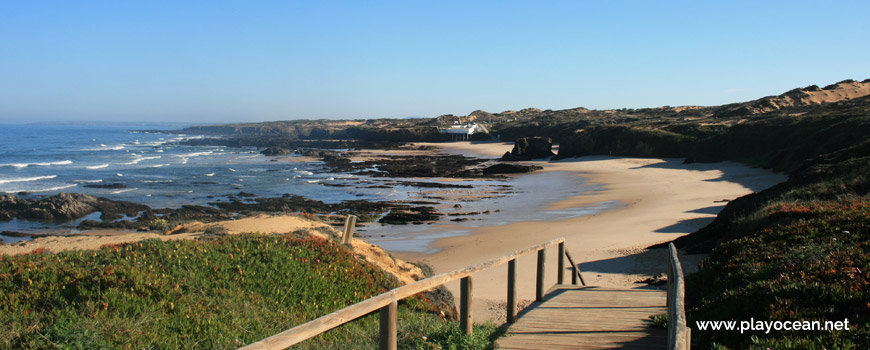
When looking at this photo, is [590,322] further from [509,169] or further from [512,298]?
[509,169]

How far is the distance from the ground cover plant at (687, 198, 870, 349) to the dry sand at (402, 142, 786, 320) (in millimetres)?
2655

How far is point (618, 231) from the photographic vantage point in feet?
53.9

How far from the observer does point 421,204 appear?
86.6 ft

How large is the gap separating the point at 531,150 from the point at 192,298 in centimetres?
4906

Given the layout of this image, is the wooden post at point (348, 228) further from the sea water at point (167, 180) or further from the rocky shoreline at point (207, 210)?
the sea water at point (167, 180)

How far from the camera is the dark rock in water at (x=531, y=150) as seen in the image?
52.8 m

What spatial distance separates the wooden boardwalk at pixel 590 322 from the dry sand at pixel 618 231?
220 cm

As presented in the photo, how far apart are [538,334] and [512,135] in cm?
8047

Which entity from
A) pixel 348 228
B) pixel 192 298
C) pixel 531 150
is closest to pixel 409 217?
pixel 348 228

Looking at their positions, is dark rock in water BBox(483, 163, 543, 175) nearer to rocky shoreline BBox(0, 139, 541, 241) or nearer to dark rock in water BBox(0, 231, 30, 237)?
rocky shoreline BBox(0, 139, 541, 241)

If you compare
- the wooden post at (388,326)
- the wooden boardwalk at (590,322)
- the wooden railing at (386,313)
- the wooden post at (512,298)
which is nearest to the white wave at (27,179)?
the wooden post at (512,298)

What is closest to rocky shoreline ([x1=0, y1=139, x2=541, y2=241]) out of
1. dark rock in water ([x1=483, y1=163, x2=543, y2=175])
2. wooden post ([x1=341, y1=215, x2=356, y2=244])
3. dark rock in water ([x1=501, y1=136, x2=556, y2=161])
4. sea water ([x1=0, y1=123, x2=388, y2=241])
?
sea water ([x1=0, y1=123, x2=388, y2=241])

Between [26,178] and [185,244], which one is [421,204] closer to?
[185,244]

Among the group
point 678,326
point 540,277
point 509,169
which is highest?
point 678,326
